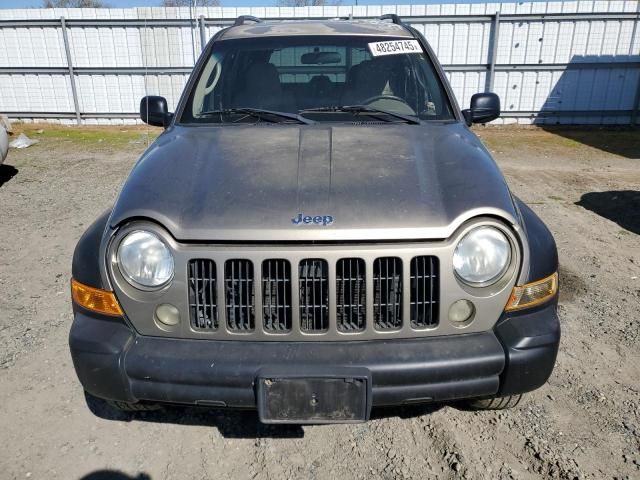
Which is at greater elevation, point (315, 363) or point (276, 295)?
point (276, 295)

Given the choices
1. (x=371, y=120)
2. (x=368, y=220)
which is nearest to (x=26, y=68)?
(x=371, y=120)

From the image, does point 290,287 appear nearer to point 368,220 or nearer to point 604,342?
point 368,220

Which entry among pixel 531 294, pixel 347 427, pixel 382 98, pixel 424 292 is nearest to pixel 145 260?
pixel 424 292

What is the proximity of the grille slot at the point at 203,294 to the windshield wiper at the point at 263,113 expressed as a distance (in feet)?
4.26

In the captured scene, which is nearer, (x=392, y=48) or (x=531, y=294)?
(x=531, y=294)

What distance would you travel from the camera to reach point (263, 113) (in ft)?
10.9

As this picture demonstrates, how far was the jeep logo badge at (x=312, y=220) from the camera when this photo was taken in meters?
2.23

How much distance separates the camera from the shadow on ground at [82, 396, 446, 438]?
279 cm

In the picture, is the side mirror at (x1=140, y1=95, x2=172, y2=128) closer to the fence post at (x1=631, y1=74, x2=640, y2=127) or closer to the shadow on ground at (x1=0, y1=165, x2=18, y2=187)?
the shadow on ground at (x1=0, y1=165, x2=18, y2=187)

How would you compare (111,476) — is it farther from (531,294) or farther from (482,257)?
(531,294)

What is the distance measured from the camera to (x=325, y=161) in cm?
267

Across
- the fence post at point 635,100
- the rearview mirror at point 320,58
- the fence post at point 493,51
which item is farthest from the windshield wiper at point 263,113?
the fence post at point 635,100

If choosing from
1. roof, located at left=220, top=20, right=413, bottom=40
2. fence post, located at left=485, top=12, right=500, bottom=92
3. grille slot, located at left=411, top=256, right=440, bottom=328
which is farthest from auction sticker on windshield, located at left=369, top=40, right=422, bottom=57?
fence post, located at left=485, top=12, right=500, bottom=92

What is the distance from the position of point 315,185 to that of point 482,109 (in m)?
2.00
